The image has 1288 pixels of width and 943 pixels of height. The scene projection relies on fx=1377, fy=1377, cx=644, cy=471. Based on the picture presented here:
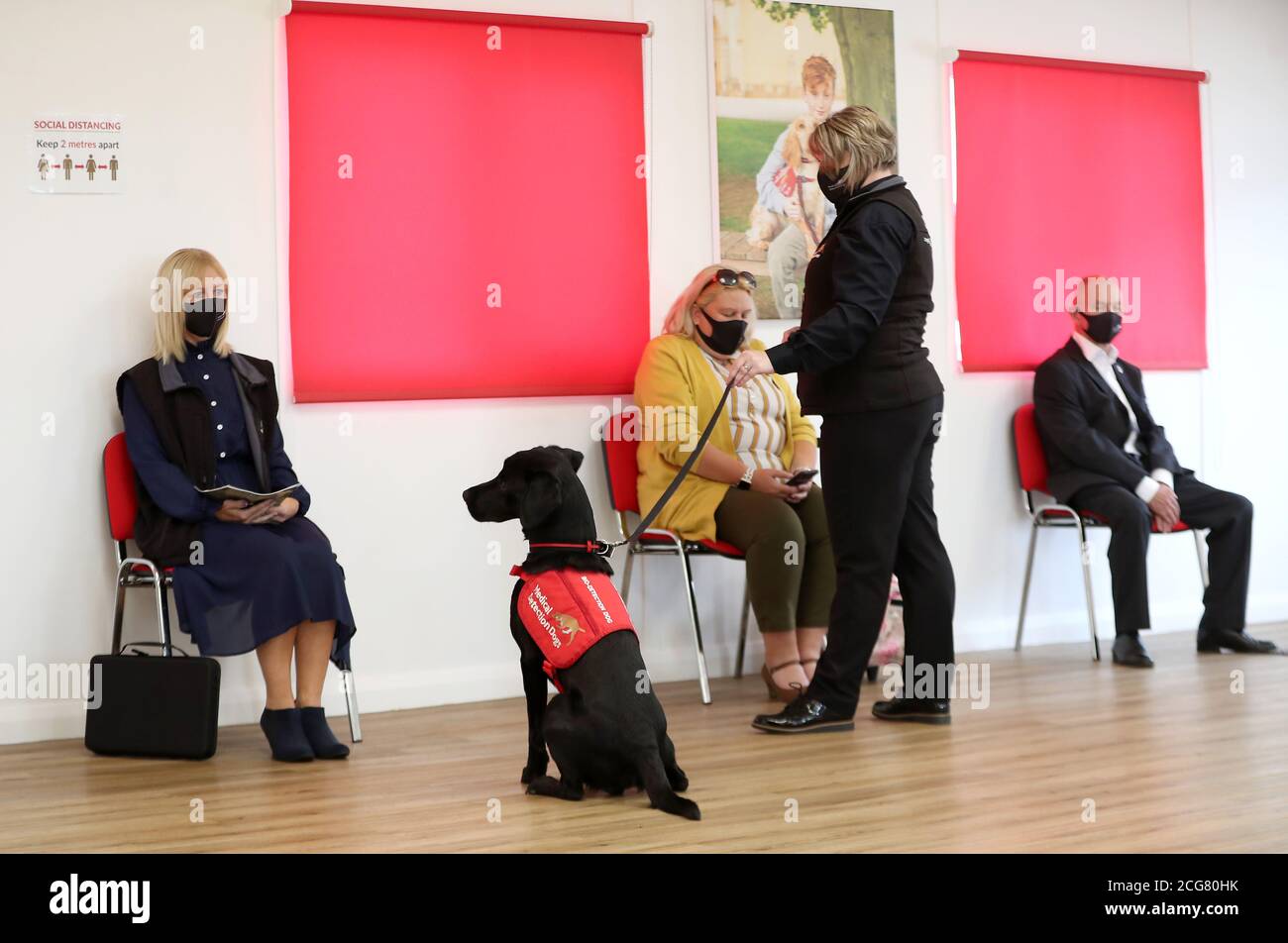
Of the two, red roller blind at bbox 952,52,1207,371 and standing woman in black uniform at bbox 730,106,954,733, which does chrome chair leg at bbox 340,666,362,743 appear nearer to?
standing woman in black uniform at bbox 730,106,954,733

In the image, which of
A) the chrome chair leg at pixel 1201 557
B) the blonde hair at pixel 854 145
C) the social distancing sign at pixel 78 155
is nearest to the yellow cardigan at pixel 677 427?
the blonde hair at pixel 854 145

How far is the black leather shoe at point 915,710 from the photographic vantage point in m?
4.00

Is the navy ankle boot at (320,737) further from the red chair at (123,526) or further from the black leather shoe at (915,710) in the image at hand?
the black leather shoe at (915,710)

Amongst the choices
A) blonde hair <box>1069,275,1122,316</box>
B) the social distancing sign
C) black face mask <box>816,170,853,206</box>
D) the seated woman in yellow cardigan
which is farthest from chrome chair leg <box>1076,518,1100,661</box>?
the social distancing sign

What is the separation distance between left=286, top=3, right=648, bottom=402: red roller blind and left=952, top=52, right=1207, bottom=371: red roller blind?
1492 millimetres

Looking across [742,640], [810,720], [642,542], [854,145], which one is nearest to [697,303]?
[642,542]

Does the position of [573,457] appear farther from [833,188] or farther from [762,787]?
[833,188]

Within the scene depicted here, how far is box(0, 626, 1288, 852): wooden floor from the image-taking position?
2748 mm

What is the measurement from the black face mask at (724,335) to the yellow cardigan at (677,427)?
5 centimetres

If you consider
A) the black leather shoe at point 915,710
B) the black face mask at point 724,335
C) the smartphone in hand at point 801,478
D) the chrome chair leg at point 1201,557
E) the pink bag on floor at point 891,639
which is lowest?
the black leather shoe at point 915,710

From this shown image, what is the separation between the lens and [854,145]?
12.3 ft

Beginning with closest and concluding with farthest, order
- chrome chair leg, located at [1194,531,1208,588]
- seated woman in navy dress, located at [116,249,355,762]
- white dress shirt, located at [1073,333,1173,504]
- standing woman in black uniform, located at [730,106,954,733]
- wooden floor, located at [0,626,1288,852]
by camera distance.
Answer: wooden floor, located at [0,626,1288,852], standing woman in black uniform, located at [730,106,954,733], seated woman in navy dress, located at [116,249,355,762], white dress shirt, located at [1073,333,1173,504], chrome chair leg, located at [1194,531,1208,588]

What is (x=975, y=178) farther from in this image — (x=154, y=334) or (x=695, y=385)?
(x=154, y=334)
